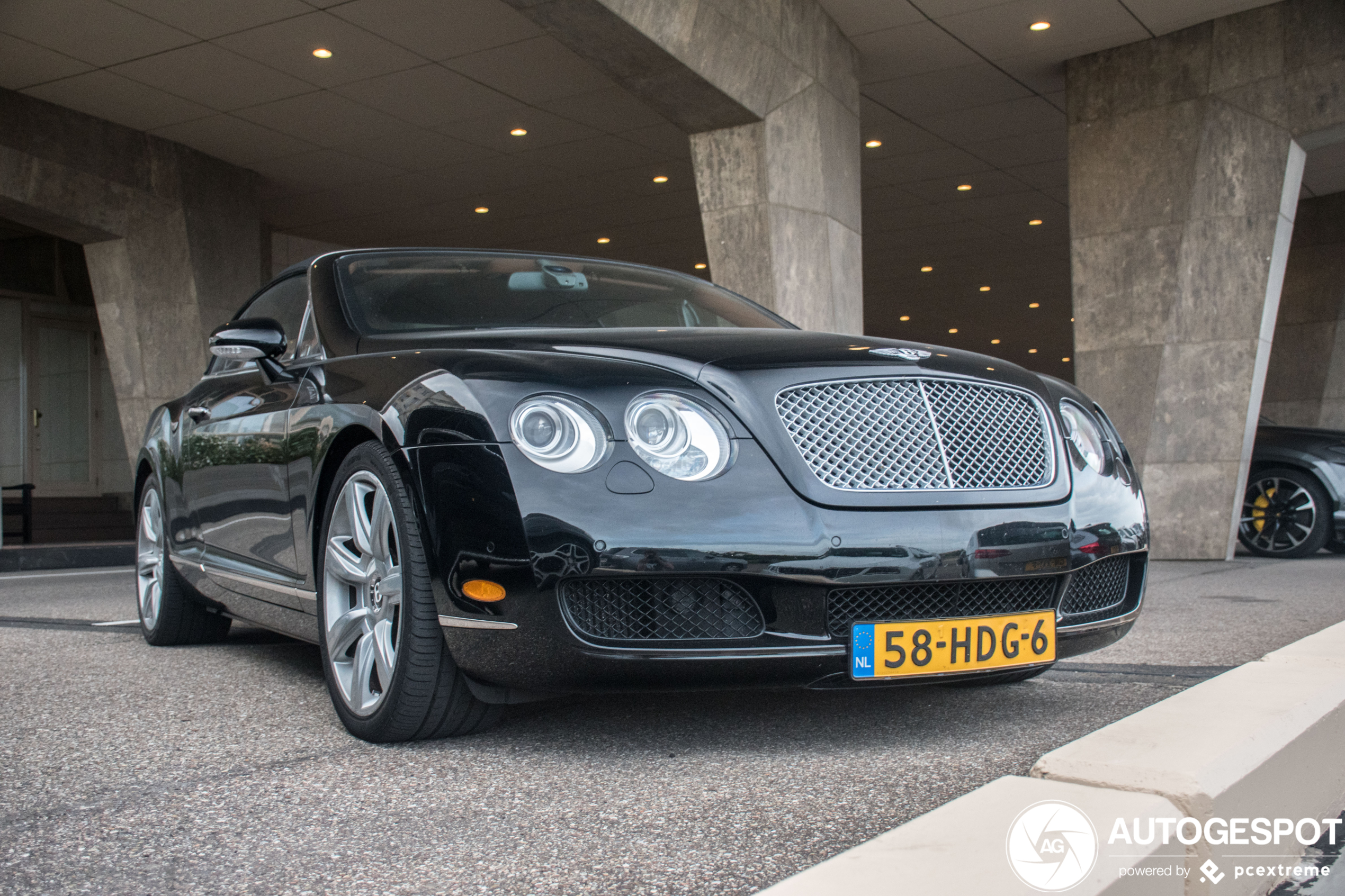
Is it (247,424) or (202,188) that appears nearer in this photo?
(247,424)

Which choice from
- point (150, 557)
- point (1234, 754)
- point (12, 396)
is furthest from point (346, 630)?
point (12, 396)

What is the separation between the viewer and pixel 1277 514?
1020 cm

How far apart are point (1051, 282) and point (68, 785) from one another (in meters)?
24.2

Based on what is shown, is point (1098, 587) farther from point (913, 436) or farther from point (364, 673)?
point (364, 673)

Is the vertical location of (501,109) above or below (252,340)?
above

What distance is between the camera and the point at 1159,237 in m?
10.4

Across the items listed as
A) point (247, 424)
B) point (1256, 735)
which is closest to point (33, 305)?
point (247, 424)

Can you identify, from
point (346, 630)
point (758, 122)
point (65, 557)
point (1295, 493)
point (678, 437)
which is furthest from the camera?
point (65, 557)

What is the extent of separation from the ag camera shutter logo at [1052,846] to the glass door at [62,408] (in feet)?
65.2

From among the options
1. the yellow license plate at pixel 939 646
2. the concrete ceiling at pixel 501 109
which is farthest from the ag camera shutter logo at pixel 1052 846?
the concrete ceiling at pixel 501 109

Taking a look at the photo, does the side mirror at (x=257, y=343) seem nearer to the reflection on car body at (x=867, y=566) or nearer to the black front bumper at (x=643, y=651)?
the black front bumper at (x=643, y=651)

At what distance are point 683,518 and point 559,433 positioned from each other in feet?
0.99

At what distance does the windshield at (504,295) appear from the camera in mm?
3354

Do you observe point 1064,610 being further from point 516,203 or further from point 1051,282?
point 1051,282
